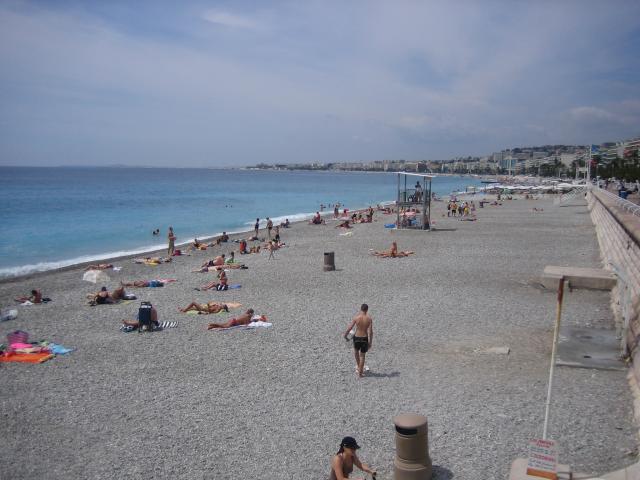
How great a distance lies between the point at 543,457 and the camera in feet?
15.3

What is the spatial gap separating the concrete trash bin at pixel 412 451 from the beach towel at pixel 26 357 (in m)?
7.40

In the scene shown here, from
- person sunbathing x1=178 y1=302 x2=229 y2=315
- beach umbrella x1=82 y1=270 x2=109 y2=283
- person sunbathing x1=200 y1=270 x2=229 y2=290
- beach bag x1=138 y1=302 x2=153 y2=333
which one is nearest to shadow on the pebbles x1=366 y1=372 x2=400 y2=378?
beach bag x1=138 y1=302 x2=153 y2=333

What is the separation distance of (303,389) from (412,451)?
296 centimetres

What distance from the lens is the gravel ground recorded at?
20.1 feet

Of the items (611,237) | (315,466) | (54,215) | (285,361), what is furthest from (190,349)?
(54,215)

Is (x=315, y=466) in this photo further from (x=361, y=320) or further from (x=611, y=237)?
(x=611, y=237)

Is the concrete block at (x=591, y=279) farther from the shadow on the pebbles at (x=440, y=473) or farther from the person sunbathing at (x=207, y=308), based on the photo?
the shadow on the pebbles at (x=440, y=473)

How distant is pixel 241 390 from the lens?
8109mm

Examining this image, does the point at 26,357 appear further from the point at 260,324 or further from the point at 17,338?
the point at 260,324

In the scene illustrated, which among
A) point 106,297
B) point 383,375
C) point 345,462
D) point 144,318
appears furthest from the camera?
point 106,297

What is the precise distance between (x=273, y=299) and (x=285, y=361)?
16.9 feet

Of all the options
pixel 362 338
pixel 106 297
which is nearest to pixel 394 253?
pixel 106 297

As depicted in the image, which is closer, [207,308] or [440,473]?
[440,473]

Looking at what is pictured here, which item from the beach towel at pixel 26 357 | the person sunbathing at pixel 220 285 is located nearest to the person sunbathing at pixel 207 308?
the person sunbathing at pixel 220 285
